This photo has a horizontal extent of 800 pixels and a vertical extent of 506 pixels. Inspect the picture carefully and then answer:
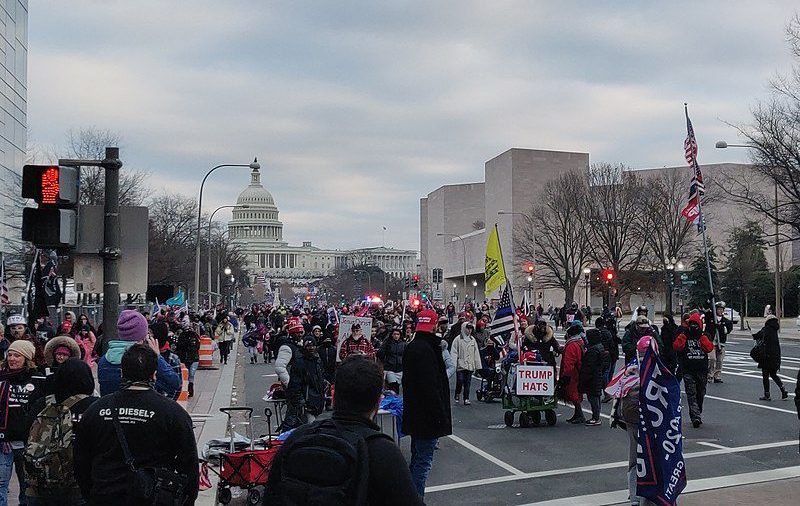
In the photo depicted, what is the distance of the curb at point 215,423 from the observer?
9625 mm

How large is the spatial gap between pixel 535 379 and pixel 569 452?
2.29 meters

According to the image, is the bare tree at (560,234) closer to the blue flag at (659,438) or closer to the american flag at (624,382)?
the american flag at (624,382)

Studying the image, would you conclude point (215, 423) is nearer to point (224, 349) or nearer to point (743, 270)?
point (224, 349)

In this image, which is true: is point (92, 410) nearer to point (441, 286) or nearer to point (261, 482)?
point (261, 482)

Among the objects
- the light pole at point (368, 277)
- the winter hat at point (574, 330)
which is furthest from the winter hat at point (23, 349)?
the light pole at point (368, 277)

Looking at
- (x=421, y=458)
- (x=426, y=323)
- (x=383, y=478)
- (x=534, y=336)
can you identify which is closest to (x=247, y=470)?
(x=421, y=458)

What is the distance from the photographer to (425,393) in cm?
846

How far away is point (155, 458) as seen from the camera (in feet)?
15.6

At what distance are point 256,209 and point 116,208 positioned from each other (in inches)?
6707

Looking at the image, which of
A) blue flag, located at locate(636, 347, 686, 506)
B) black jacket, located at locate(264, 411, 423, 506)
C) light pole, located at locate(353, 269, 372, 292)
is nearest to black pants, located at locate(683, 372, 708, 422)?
blue flag, located at locate(636, 347, 686, 506)

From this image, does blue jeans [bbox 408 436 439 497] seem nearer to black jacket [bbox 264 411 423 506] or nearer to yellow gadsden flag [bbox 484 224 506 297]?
black jacket [bbox 264 411 423 506]

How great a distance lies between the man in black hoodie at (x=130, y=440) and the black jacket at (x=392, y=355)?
38.0 feet

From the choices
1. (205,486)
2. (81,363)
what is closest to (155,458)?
(81,363)

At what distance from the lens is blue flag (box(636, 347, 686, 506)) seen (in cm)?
769
